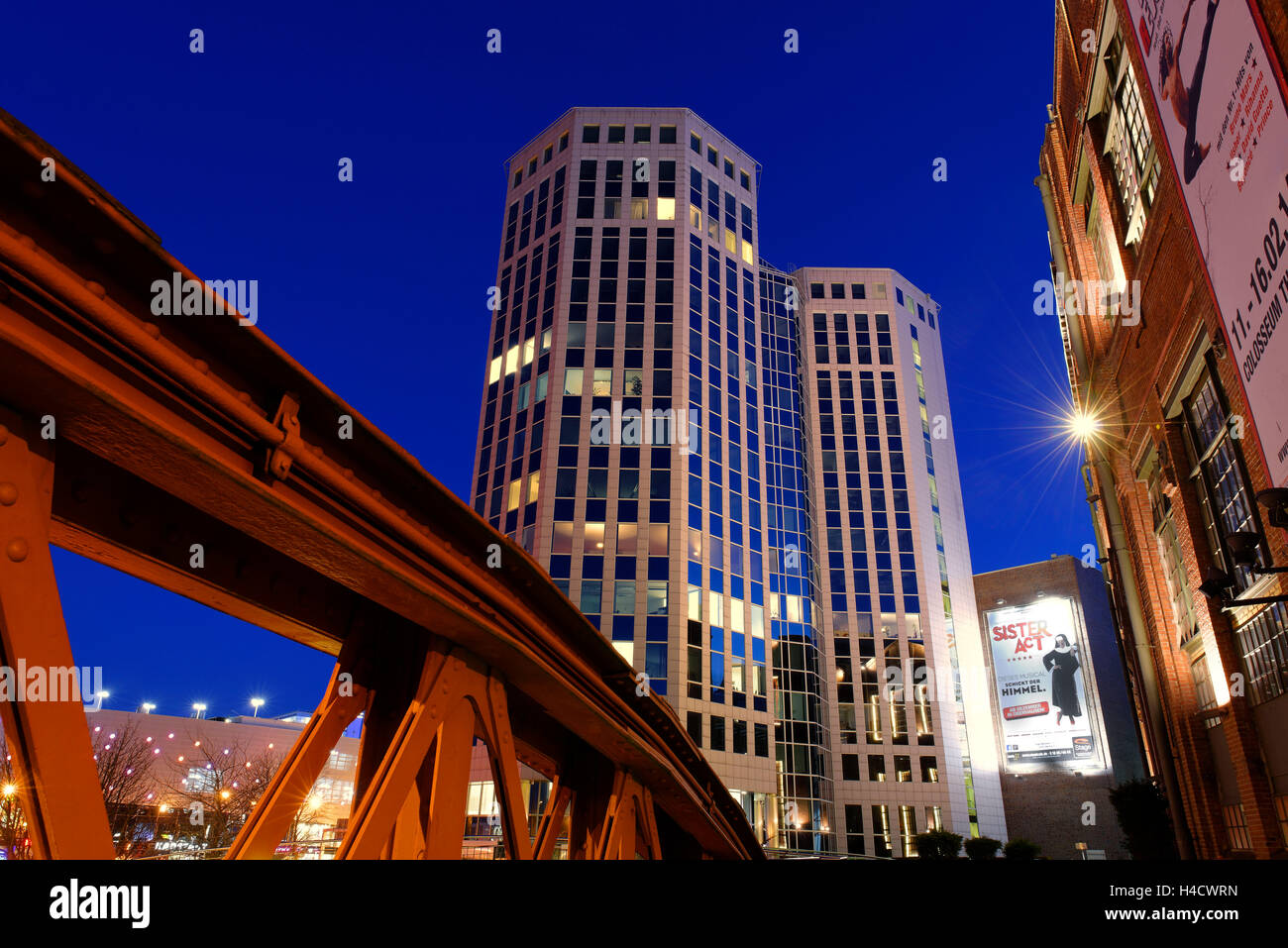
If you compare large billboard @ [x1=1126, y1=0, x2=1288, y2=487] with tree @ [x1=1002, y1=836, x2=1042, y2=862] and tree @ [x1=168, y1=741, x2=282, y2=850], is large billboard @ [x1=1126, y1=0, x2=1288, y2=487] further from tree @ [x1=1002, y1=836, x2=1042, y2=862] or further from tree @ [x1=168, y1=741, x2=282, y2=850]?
tree @ [x1=1002, y1=836, x2=1042, y2=862]

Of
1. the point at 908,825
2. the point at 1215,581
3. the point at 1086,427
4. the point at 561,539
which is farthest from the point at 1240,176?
the point at 908,825

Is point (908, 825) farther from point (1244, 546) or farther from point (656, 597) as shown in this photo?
point (1244, 546)

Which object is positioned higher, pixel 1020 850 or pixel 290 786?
pixel 290 786

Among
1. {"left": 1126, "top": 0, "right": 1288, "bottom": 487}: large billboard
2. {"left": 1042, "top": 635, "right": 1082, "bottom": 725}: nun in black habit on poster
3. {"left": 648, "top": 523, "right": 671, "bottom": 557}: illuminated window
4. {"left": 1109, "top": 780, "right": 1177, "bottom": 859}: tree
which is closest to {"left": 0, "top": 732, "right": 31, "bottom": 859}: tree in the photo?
{"left": 1126, "top": 0, "right": 1288, "bottom": 487}: large billboard

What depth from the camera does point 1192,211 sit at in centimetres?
948

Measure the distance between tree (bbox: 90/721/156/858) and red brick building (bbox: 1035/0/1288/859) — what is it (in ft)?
99.9

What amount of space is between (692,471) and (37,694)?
4871cm

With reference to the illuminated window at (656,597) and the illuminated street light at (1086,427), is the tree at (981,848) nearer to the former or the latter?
the illuminated window at (656,597)

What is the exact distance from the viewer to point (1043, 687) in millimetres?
62438

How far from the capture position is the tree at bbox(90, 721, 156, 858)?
3550 cm

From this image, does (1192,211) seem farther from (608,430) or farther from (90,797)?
(608,430)

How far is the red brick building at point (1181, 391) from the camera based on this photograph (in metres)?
8.71

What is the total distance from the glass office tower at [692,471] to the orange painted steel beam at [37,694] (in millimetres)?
42462
